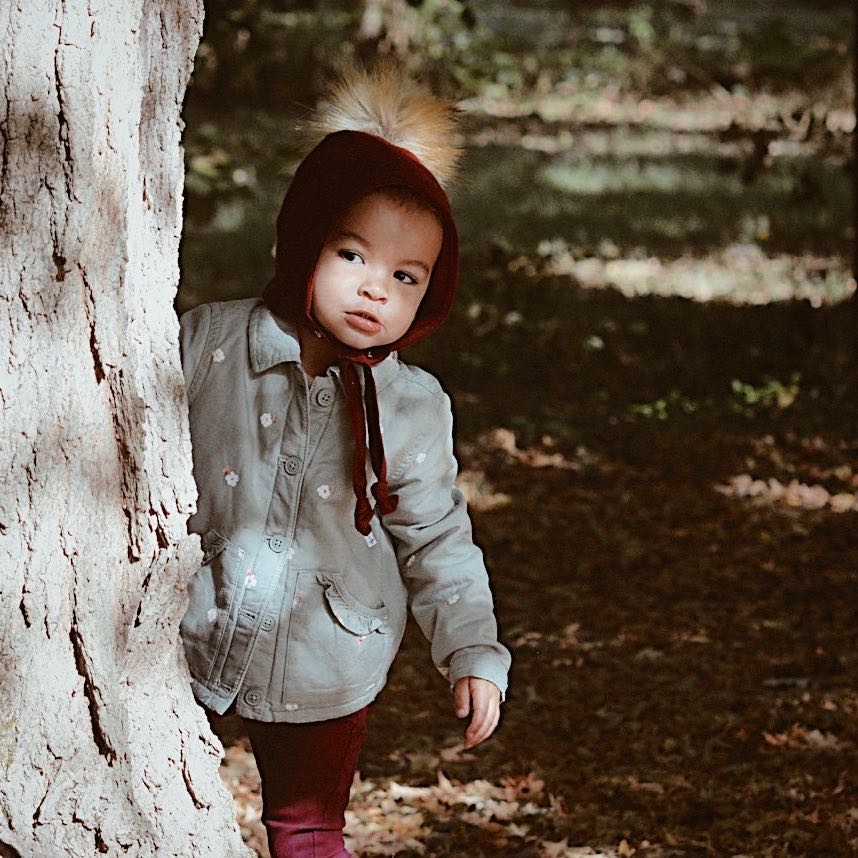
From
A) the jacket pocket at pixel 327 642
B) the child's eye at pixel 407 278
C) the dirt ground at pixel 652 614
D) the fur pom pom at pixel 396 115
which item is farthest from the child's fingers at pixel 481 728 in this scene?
the dirt ground at pixel 652 614

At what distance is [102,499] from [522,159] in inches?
482

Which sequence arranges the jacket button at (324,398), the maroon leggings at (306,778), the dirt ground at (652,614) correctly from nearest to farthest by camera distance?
the jacket button at (324,398) < the maroon leggings at (306,778) < the dirt ground at (652,614)

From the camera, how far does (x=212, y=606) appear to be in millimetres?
2391

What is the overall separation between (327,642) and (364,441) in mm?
361

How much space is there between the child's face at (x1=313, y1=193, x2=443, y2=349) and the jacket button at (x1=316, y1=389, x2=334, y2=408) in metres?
0.10

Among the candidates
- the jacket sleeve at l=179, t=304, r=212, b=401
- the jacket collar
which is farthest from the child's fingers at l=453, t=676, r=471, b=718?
the jacket sleeve at l=179, t=304, r=212, b=401

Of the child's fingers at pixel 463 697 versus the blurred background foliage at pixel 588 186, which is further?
the blurred background foliage at pixel 588 186

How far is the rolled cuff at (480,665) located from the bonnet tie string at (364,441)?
29 centimetres

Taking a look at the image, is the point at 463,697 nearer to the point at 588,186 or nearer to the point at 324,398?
the point at 324,398

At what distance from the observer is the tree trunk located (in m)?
1.95

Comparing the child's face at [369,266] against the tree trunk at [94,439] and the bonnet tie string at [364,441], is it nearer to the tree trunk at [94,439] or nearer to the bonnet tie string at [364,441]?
the bonnet tie string at [364,441]

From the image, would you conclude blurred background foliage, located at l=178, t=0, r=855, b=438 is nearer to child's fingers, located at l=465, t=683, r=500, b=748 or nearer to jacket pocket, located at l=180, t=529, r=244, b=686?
jacket pocket, located at l=180, t=529, r=244, b=686

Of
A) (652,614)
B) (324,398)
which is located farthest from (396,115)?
(652,614)

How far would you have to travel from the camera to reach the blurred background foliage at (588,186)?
7020 mm
